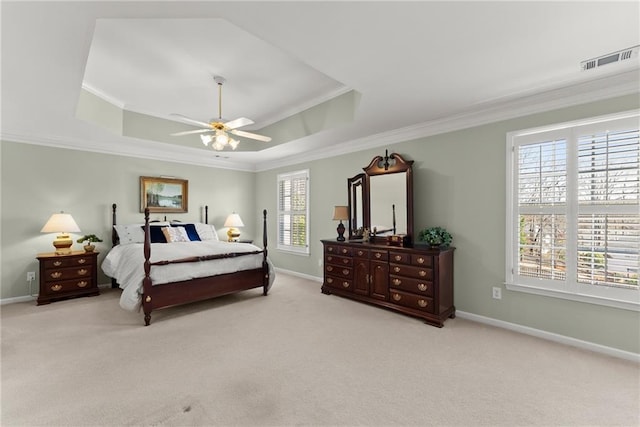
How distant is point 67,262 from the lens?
4164mm

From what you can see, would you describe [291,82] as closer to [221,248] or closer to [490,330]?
[221,248]

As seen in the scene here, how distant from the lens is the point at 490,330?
312cm

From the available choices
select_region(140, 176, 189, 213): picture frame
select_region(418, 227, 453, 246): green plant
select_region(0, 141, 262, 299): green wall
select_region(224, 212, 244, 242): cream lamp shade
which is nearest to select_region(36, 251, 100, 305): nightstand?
select_region(0, 141, 262, 299): green wall

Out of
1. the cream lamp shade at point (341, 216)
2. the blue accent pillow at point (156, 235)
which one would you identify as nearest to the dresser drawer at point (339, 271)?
the cream lamp shade at point (341, 216)

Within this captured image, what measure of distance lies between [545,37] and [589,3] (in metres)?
0.32

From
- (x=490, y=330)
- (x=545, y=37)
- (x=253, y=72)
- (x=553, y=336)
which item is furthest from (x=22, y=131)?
(x=553, y=336)

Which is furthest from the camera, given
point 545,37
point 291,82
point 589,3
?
point 291,82

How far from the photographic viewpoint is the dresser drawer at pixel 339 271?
13.9 ft

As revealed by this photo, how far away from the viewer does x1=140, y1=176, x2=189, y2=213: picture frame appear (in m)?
5.24

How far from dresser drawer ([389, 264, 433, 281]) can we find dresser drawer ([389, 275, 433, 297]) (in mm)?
47

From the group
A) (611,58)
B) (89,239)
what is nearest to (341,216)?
(611,58)

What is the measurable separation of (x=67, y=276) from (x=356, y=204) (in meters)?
4.46

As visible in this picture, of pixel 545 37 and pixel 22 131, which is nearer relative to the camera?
pixel 545 37

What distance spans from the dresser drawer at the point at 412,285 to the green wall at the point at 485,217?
529 mm
